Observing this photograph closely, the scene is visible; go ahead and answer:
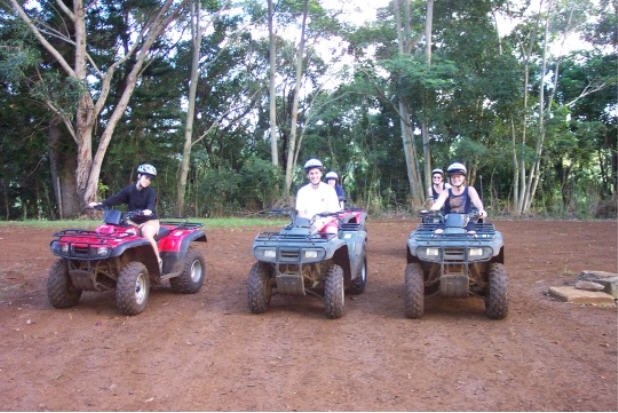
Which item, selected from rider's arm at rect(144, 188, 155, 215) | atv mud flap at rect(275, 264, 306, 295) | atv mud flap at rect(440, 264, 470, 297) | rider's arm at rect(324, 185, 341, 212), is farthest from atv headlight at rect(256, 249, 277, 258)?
atv mud flap at rect(440, 264, 470, 297)

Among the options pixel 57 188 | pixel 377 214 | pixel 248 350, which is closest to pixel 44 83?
pixel 57 188

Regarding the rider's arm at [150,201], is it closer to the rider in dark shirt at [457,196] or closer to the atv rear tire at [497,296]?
the rider in dark shirt at [457,196]

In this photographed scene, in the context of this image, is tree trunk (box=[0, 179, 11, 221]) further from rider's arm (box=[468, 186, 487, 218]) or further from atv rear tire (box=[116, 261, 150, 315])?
rider's arm (box=[468, 186, 487, 218])

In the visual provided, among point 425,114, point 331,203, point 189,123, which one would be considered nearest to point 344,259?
point 331,203

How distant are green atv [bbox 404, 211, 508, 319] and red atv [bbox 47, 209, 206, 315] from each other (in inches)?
118

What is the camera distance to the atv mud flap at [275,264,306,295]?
6.10 meters

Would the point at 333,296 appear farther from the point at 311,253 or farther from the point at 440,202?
the point at 440,202

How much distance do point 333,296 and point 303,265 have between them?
0.53 m

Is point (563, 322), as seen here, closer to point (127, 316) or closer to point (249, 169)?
point (127, 316)

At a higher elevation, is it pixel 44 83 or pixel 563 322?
pixel 44 83

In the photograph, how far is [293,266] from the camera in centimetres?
627

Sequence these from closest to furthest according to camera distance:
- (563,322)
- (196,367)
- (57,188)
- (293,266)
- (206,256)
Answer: (196,367) → (563,322) → (293,266) → (206,256) → (57,188)

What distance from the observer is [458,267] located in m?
6.09

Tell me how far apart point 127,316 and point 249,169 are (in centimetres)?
1630
